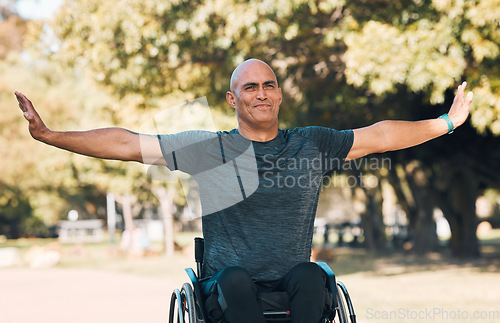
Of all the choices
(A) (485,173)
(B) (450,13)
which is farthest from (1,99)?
(B) (450,13)

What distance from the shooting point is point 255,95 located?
3748 millimetres

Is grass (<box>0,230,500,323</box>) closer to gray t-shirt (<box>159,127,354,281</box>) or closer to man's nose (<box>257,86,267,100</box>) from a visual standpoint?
gray t-shirt (<box>159,127,354,281</box>)

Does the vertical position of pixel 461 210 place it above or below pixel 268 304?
above

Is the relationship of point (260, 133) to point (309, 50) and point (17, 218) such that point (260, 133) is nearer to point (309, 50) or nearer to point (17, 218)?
point (309, 50)

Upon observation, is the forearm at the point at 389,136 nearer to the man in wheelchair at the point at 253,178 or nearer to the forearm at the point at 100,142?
the man in wheelchair at the point at 253,178

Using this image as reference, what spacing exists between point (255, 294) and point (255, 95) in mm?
1005

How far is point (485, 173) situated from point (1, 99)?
26.9 m

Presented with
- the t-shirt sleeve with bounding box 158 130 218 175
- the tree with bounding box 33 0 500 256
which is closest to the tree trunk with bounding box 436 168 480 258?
the tree with bounding box 33 0 500 256

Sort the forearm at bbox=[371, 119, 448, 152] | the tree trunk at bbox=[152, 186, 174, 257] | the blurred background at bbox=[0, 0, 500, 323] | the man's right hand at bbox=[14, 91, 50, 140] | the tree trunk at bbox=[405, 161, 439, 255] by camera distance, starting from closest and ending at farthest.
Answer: the man's right hand at bbox=[14, 91, 50, 140], the forearm at bbox=[371, 119, 448, 152], the blurred background at bbox=[0, 0, 500, 323], the tree trunk at bbox=[405, 161, 439, 255], the tree trunk at bbox=[152, 186, 174, 257]

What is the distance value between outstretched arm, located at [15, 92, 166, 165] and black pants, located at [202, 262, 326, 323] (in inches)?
27.0

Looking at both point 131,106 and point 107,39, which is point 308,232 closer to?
point 107,39

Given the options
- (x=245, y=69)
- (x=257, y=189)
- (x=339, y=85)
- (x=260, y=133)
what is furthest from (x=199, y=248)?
(x=339, y=85)

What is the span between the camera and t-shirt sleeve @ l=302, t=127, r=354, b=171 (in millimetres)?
3760

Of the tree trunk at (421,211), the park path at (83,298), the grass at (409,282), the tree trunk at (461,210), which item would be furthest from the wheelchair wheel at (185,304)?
the tree trunk at (421,211)
